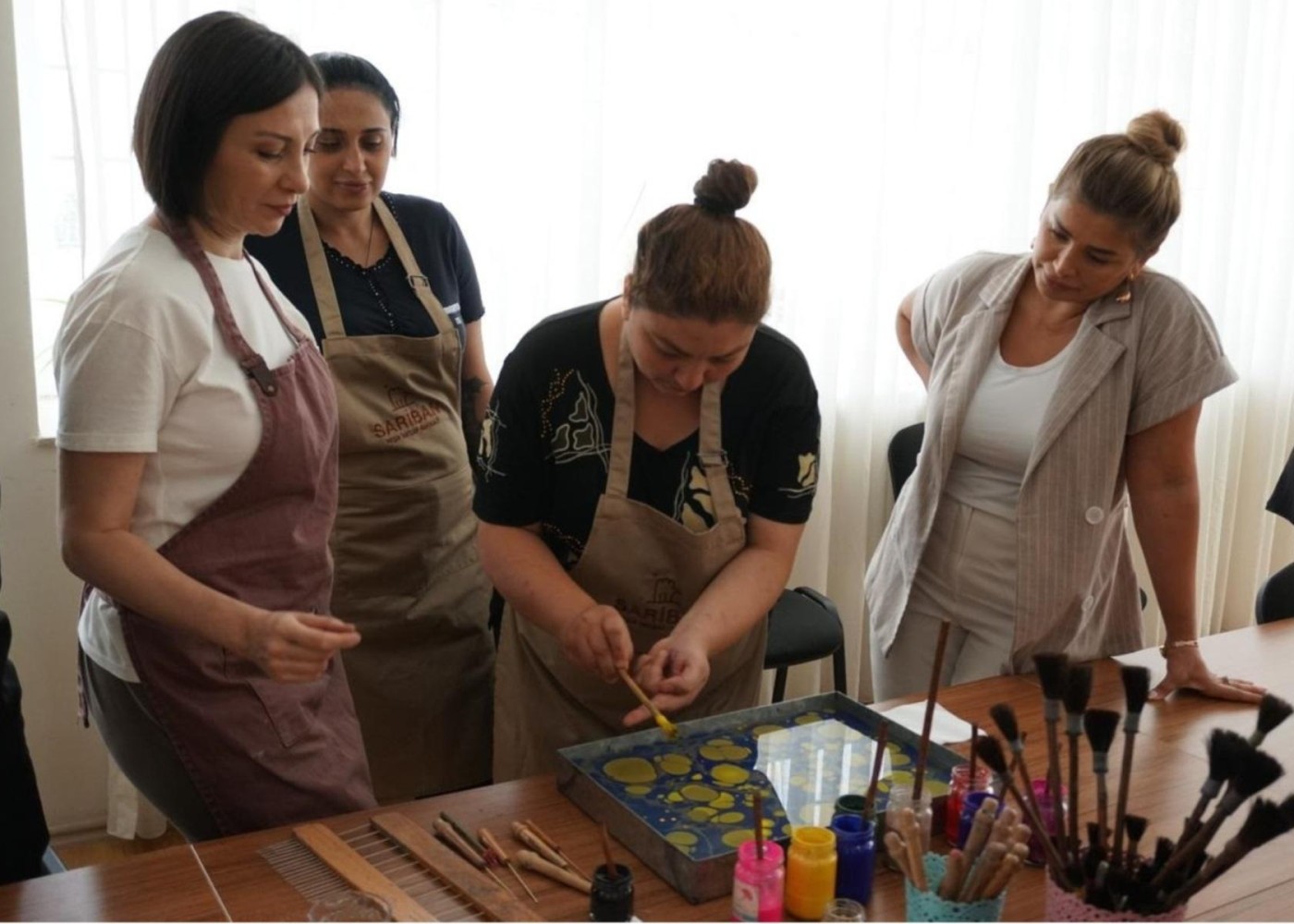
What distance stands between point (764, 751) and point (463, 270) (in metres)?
1.22

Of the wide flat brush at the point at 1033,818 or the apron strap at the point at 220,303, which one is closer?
the wide flat brush at the point at 1033,818

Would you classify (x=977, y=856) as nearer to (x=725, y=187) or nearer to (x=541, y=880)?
(x=541, y=880)

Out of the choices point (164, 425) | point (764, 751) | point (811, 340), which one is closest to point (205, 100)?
point (164, 425)

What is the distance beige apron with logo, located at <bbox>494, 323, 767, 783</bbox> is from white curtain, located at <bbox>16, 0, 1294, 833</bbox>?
35.8 inches

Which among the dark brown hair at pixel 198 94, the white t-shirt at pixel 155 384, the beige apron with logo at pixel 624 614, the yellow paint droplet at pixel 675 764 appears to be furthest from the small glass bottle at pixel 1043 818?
the dark brown hair at pixel 198 94

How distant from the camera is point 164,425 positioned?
4.86ft

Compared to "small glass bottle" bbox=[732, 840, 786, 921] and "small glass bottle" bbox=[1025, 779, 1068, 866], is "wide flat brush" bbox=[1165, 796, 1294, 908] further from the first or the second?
"small glass bottle" bbox=[732, 840, 786, 921]

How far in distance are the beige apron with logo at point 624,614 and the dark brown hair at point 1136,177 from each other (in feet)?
2.35

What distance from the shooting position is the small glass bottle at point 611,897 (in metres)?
1.29

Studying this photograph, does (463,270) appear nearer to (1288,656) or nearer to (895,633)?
(895,633)

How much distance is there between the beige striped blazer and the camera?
2018 mm

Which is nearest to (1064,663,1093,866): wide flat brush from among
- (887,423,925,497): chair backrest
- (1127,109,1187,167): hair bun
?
(1127,109,1187,167): hair bun

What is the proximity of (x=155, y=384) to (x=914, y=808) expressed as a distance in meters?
0.97

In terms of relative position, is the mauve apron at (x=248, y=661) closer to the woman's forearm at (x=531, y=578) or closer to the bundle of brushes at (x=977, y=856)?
the woman's forearm at (x=531, y=578)
